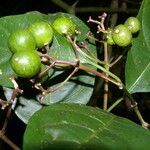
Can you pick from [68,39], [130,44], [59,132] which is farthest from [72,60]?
[59,132]

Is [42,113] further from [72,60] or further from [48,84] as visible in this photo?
[48,84]

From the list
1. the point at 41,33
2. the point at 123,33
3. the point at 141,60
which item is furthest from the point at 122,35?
the point at 41,33

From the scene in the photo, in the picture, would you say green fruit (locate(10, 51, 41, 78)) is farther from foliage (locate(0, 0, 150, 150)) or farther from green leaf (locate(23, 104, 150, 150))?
Answer: green leaf (locate(23, 104, 150, 150))

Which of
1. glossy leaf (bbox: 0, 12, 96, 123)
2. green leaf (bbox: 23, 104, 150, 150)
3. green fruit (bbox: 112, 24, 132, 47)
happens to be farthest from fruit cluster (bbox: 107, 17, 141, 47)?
green leaf (bbox: 23, 104, 150, 150)

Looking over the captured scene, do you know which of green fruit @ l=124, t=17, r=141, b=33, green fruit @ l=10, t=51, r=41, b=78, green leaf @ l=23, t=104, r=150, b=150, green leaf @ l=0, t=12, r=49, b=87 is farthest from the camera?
green fruit @ l=124, t=17, r=141, b=33

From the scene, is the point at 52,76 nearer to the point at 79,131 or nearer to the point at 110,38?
the point at 110,38

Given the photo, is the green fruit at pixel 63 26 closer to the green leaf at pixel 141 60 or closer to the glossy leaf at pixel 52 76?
the glossy leaf at pixel 52 76
